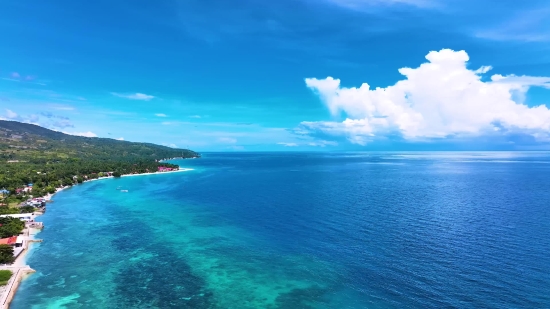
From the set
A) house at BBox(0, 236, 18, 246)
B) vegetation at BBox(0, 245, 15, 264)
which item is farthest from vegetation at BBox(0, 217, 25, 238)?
vegetation at BBox(0, 245, 15, 264)

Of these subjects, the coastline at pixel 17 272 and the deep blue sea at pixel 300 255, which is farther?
the coastline at pixel 17 272

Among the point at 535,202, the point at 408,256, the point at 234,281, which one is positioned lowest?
the point at 234,281

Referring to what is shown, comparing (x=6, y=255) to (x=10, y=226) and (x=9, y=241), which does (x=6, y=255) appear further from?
(x=10, y=226)

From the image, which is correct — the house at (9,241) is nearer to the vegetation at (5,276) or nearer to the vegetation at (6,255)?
the vegetation at (6,255)

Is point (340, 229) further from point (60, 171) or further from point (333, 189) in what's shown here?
point (60, 171)

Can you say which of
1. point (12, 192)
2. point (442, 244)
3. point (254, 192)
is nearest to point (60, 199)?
point (12, 192)

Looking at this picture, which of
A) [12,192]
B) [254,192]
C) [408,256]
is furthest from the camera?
[254,192]

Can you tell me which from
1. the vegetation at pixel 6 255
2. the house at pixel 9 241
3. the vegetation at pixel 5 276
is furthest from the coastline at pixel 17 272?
the house at pixel 9 241
